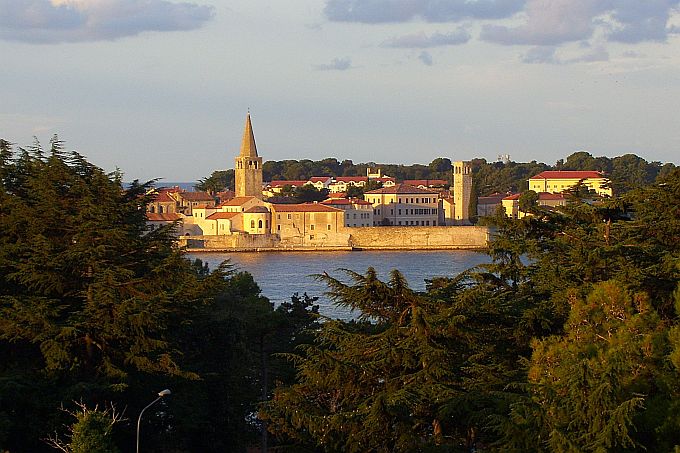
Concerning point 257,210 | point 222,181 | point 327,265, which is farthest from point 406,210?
point 222,181

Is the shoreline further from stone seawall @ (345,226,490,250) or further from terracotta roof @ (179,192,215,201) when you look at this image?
terracotta roof @ (179,192,215,201)

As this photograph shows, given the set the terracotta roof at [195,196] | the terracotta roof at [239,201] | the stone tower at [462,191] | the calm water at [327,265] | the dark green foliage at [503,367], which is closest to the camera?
the dark green foliage at [503,367]

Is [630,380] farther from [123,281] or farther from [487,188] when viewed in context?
[487,188]

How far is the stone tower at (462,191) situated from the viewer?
62.2 m

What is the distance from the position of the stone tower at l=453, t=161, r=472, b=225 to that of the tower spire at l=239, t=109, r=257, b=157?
40.4ft

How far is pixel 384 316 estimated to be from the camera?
883cm

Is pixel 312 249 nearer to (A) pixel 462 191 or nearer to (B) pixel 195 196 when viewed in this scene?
(A) pixel 462 191

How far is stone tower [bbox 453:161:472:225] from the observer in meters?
62.2

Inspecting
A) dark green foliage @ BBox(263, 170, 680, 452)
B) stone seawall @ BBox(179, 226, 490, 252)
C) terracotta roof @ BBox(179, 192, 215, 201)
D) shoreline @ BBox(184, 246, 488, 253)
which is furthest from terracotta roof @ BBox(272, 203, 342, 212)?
dark green foliage @ BBox(263, 170, 680, 452)

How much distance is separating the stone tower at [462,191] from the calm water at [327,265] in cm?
762

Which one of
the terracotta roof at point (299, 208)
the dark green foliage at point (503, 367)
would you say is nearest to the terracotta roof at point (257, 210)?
the terracotta roof at point (299, 208)

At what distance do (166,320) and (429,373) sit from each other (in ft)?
12.3

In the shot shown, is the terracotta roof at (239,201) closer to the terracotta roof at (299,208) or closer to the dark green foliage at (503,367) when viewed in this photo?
the terracotta roof at (299,208)

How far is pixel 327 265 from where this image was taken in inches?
1772
